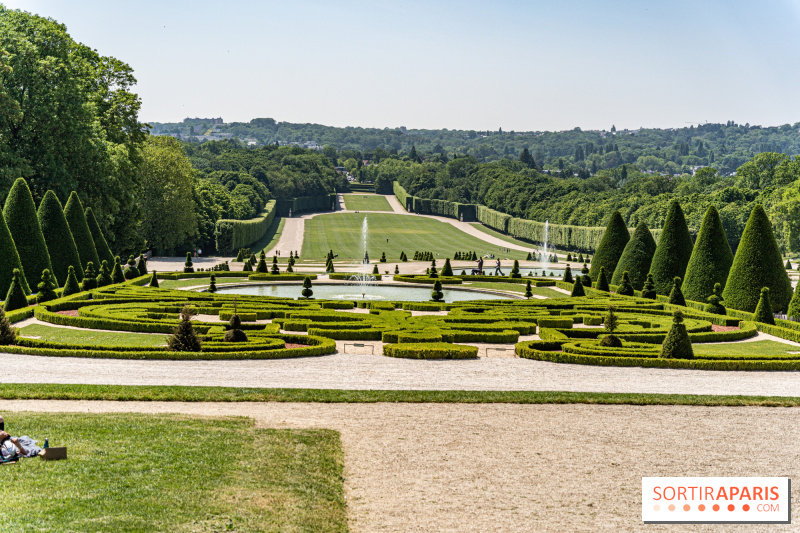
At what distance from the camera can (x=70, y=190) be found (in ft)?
183

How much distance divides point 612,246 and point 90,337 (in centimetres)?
3661

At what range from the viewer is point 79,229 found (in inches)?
1982

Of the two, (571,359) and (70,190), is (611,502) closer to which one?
(571,359)

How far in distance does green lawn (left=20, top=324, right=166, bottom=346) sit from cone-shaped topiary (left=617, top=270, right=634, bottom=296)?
28444 mm

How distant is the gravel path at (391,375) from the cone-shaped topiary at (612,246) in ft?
91.5

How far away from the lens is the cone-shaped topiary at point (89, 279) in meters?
45.5

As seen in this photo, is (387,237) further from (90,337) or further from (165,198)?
(90,337)

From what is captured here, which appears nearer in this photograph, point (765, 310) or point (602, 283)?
point (765, 310)

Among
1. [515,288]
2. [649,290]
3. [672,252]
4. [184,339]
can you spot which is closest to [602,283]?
[649,290]

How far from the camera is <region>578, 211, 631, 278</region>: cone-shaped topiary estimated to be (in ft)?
187

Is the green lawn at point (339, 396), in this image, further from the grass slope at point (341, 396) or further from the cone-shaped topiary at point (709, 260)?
the cone-shaped topiary at point (709, 260)

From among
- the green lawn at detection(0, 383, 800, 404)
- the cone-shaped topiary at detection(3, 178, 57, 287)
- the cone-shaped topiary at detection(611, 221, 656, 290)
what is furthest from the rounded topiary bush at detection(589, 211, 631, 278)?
the cone-shaped topiary at detection(3, 178, 57, 287)

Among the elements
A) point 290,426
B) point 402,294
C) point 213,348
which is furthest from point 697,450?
point 402,294

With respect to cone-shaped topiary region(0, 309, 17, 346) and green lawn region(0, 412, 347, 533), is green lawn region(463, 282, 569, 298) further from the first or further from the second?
green lawn region(0, 412, 347, 533)
